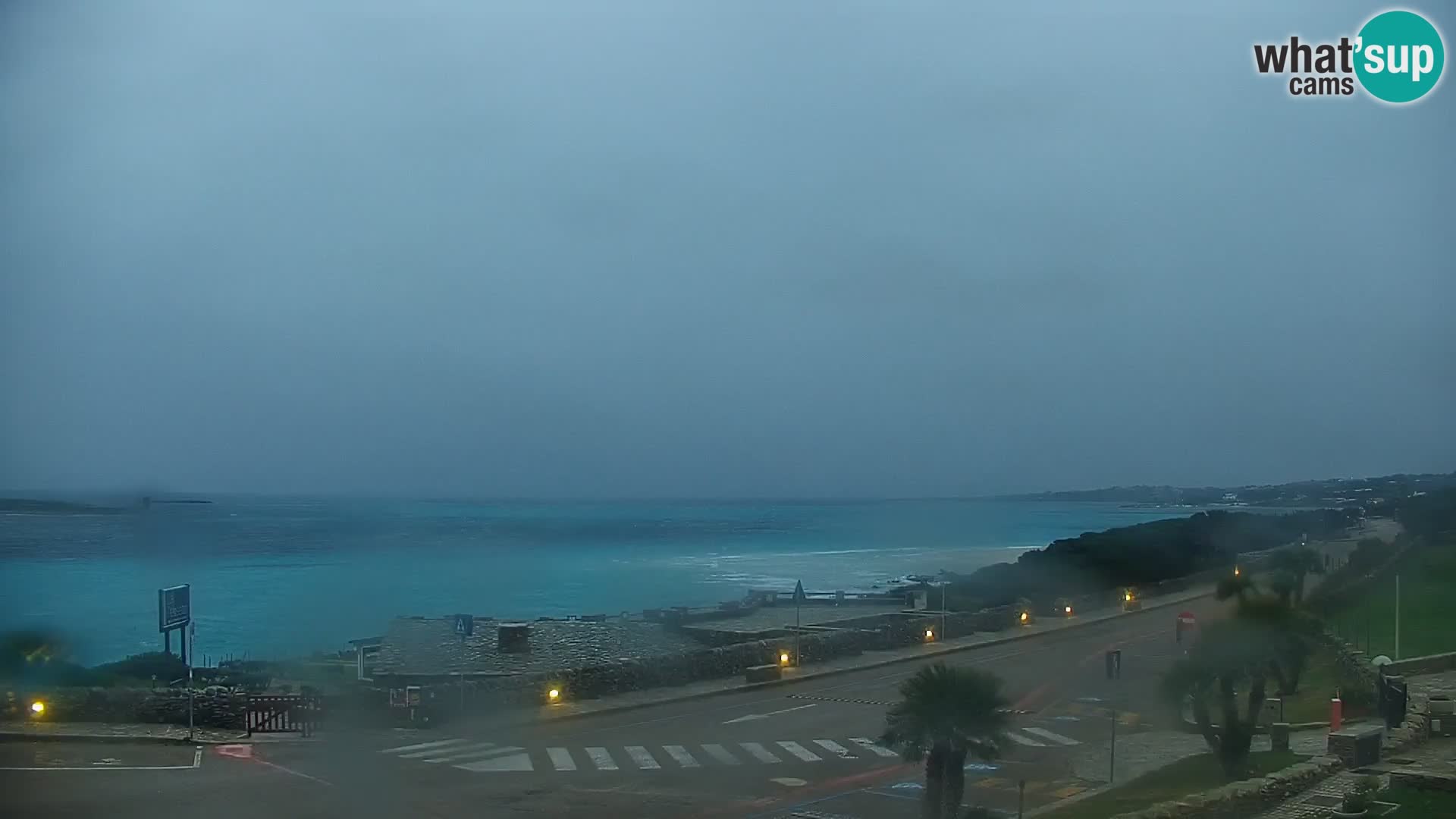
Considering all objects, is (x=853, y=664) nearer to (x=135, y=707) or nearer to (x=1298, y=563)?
(x=1298, y=563)

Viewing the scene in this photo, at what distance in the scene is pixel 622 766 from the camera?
525 inches

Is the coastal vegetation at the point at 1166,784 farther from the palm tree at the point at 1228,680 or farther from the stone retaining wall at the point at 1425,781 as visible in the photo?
the stone retaining wall at the point at 1425,781

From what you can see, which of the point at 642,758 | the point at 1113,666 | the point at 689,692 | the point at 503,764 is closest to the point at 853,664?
the point at 689,692

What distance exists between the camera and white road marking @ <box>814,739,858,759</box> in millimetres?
13898

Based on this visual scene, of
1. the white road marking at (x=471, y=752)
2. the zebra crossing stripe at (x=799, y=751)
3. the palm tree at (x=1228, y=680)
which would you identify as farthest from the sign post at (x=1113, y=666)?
the white road marking at (x=471, y=752)

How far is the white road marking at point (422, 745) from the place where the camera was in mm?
14203

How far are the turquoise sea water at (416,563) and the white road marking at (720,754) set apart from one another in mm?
12964

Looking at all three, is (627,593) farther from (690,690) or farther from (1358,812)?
(1358,812)

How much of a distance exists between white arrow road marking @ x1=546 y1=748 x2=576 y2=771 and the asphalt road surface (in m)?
0.04

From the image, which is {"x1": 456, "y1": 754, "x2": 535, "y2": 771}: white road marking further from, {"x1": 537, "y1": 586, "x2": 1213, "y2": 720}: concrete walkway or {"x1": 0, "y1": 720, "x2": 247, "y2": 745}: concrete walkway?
{"x1": 0, "y1": 720, "x2": 247, "y2": 745}: concrete walkway

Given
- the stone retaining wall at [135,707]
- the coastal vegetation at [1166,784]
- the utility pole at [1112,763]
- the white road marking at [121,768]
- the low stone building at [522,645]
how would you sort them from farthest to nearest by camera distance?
the low stone building at [522,645] → the stone retaining wall at [135,707] → the white road marking at [121,768] → the utility pole at [1112,763] → the coastal vegetation at [1166,784]

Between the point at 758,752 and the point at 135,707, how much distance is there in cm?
926

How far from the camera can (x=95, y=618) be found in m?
40.5

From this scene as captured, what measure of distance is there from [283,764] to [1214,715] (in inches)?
429
